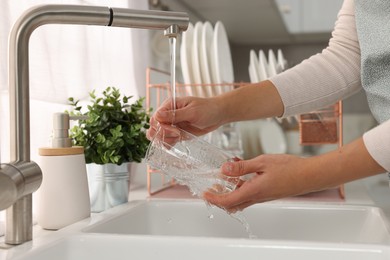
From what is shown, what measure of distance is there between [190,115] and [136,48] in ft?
2.39

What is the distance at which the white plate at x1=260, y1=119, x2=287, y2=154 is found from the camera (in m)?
2.07

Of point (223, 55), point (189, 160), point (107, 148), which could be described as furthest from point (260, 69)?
point (189, 160)

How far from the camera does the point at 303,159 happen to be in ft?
2.23

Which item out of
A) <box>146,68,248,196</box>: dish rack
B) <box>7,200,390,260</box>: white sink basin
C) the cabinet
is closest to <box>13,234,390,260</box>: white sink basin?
<box>7,200,390,260</box>: white sink basin

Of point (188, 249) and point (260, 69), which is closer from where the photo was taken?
point (188, 249)

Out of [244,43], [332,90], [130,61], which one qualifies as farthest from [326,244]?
[244,43]

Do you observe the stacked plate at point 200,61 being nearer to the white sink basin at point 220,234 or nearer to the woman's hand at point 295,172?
the white sink basin at point 220,234

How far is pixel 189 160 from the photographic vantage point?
0.80 m

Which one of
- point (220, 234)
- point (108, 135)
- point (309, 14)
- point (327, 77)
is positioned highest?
point (309, 14)

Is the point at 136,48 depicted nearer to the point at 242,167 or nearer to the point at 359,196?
the point at 359,196

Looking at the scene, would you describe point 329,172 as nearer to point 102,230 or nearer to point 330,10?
point 102,230

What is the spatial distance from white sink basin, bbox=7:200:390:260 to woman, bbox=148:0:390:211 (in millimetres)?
70

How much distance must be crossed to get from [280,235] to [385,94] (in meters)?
0.42

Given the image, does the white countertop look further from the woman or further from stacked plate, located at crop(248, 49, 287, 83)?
stacked plate, located at crop(248, 49, 287, 83)
